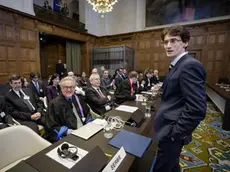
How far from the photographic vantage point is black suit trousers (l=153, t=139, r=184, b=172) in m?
1.17

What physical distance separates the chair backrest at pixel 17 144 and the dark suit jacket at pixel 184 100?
3.84ft

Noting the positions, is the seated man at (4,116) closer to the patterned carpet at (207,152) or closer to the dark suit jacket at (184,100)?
the dark suit jacket at (184,100)

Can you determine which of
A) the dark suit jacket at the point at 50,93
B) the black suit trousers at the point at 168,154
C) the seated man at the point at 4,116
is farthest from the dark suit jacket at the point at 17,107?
the black suit trousers at the point at 168,154

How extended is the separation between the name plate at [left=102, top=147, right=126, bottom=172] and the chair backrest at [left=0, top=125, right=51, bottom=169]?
76 centimetres

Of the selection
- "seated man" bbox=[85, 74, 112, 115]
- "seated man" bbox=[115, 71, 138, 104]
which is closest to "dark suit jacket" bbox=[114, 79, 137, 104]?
"seated man" bbox=[115, 71, 138, 104]

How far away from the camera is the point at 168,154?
119 centimetres

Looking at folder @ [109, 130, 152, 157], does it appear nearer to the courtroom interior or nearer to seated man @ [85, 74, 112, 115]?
the courtroom interior

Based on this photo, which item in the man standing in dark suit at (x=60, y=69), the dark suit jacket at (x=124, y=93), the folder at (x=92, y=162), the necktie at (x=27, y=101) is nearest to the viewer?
the folder at (x=92, y=162)

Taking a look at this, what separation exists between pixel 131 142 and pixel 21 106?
2.07 metres

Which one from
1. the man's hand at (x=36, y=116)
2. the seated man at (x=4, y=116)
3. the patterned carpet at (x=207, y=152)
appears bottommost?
the patterned carpet at (x=207, y=152)

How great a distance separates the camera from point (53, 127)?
5.01ft

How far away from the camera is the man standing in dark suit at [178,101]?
980mm

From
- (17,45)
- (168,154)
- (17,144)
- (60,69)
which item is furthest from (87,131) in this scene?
(60,69)

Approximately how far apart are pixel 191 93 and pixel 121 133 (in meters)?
0.72
